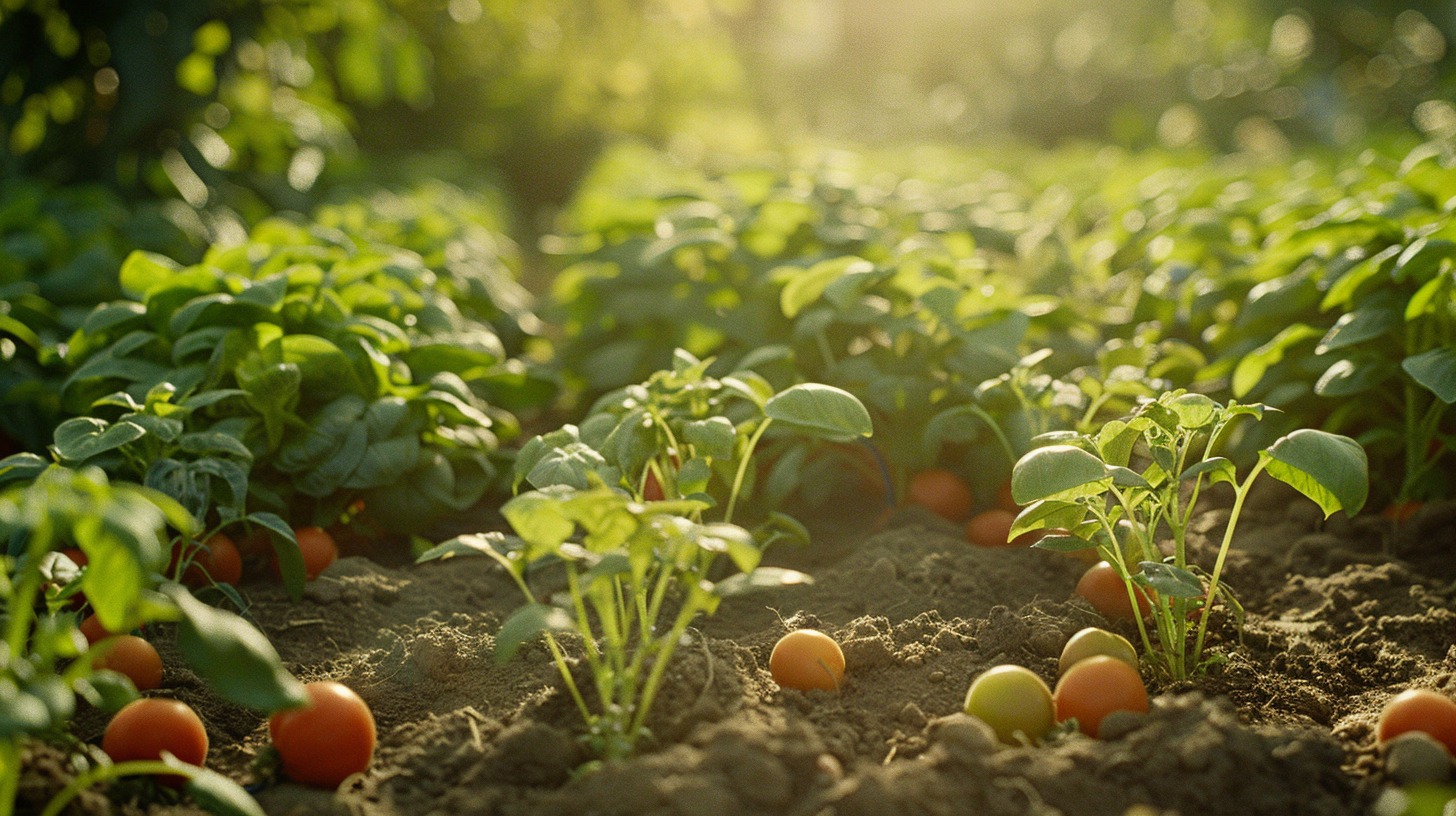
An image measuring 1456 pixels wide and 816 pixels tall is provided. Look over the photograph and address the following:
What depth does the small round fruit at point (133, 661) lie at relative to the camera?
188cm

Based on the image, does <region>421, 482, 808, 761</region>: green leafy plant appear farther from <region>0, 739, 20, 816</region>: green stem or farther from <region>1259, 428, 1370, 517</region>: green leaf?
<region>1259, 428, 1370, 517</region>: green leaf

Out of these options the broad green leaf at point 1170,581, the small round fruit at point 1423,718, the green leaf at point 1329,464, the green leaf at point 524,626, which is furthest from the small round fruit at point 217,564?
the small round fruit at point 1423,718

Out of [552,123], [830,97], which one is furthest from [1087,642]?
[830,97]

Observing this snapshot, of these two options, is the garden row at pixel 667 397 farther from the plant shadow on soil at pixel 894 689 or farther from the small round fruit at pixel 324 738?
the small round fruit at pixel 324 738

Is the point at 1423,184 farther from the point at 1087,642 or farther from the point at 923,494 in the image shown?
the point at 1087,642

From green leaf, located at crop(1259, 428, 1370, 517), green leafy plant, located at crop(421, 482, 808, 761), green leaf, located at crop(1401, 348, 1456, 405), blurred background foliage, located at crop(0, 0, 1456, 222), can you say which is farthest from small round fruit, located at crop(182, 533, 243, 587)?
blurred background foliage, located at crop(0, 0, 1456, 222)

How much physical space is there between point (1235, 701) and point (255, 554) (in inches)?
85.7

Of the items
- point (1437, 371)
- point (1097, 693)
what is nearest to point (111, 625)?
point (1097, 693)

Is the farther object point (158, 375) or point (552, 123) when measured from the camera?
point (552, 123)

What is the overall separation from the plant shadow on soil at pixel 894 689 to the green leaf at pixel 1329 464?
378 millimetres

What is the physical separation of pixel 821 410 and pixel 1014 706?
0.61 m

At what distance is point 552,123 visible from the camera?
11.3 metres

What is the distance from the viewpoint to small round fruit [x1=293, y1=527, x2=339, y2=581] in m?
2.51

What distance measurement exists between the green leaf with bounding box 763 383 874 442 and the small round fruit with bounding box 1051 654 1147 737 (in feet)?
1.80
